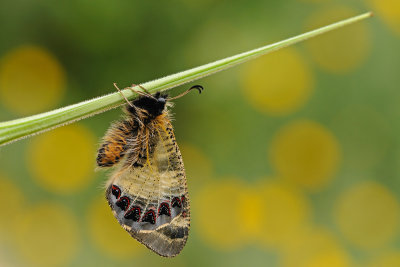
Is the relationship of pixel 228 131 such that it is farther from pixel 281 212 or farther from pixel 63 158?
pixel 63 158

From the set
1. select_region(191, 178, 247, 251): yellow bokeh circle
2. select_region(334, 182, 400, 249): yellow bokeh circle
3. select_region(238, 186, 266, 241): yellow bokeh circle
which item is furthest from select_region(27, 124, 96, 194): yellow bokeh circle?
select_region(334, 182, 400, 249): yellow bokeh circle

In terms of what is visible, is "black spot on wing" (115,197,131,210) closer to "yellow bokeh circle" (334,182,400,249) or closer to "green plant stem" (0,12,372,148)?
"green plant stem" (0,12,372,148)

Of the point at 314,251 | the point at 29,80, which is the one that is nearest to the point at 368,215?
the point at 314,251

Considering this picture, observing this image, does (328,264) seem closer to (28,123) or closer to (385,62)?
(385,62)

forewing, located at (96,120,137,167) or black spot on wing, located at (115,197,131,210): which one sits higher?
forewing, located at (96,120,137,167)

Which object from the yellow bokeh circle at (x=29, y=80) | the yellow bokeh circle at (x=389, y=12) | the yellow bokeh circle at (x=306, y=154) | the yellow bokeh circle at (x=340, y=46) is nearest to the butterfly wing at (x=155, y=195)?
the yellow bokeh circle at (x=29, y=80)

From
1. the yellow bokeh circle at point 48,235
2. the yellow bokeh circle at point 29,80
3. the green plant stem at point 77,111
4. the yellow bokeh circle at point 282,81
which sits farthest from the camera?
the yellow bokeh circle at point 282,81

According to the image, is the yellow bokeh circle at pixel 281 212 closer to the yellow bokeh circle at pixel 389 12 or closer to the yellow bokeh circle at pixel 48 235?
the yellow bokeh circle at pixel 48 235

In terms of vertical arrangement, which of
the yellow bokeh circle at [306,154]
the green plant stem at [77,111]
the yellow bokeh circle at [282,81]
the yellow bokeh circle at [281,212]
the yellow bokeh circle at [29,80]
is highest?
the yellow bokeh circle at [29,80]

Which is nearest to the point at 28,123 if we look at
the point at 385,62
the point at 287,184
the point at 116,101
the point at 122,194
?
the point at 116,101
